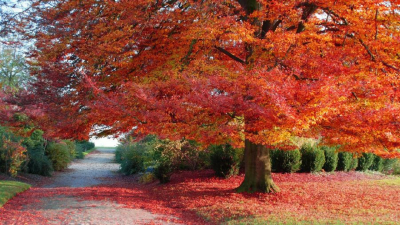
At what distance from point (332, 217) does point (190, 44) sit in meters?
6.61

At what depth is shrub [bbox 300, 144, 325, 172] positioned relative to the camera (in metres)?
18.5

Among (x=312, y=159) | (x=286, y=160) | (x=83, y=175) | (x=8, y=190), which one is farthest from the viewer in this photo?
(x=83, y=175)

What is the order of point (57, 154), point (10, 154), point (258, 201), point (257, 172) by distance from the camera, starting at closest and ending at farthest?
point (258, 201) → point (257, 172) → point (10, 154) → point (57, 154)

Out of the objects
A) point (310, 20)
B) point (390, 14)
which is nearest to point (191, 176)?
point (310, 20)

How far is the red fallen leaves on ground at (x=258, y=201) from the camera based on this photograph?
32.0 feet

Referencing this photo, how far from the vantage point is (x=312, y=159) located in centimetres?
1862

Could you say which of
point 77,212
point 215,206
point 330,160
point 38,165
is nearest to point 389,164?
point 330,160

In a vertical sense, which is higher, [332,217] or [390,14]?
[390,14]

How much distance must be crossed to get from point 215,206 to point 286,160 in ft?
26.9

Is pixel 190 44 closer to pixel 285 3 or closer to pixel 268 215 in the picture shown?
pixel 285 3

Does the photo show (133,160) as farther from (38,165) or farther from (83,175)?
(38,165)

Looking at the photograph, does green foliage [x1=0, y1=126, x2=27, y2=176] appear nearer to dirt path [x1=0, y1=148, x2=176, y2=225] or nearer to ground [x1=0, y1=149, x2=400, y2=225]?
ground [x1=0, y1=149, x2=400, y2=225]

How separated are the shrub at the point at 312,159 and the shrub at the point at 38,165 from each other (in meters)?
15.4

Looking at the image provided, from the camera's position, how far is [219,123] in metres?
10.1
